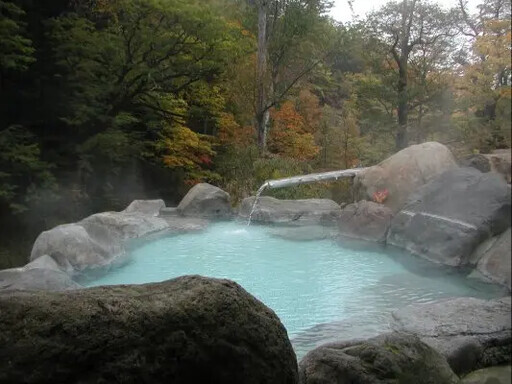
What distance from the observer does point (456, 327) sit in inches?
141

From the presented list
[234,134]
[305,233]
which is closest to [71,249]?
[305,233]

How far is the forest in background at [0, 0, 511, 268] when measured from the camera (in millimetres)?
9727

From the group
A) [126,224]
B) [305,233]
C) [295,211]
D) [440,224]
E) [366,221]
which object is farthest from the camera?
[295,211]

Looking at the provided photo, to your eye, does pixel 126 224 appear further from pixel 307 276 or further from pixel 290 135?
pixel 290 135

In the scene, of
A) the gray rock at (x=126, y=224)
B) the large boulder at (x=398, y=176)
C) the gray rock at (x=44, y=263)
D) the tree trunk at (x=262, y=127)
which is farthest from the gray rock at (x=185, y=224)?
the tree trunk at (x=262, y=127)

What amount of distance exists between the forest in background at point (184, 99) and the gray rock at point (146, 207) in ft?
6.49

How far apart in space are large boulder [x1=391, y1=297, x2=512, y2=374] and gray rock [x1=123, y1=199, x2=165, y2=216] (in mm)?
6957

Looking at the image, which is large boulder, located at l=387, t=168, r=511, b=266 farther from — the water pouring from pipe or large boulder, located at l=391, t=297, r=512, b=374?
the water pouring from pipe

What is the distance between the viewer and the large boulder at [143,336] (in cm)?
186

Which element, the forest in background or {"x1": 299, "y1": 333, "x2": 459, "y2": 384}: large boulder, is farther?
the forest in background

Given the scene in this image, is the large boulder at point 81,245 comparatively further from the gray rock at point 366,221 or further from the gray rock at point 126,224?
the gray rock at point 366,221

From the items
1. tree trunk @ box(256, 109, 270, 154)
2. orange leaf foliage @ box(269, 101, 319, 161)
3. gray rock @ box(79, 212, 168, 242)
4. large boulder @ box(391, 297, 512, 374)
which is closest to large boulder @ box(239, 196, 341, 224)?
gray rock @ box(79, 212, 168, 242)

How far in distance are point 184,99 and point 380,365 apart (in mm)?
12919

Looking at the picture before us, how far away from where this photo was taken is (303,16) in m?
15.7
